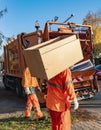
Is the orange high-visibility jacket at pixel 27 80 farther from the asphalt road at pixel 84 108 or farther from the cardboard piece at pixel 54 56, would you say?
the cardboard piece at pixel 54 56

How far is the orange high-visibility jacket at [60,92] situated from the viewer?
236 inches

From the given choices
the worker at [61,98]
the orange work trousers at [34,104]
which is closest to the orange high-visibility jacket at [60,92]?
the worker at [61,98]

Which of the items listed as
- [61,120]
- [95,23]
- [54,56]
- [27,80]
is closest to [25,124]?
[27,80]

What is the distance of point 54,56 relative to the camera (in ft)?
18.8

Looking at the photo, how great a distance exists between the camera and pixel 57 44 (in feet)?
19.2

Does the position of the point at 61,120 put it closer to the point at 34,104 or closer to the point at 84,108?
the point at 34,104

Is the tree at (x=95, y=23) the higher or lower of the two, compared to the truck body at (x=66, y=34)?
higher

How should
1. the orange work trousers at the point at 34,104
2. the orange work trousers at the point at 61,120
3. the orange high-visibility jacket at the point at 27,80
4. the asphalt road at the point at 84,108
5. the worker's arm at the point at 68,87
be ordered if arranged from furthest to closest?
the orange work trousers at the point at 34,104, the orange high-visibility jacket at the point at 27,80, the asphalt road at the point at 84,108, the orange work trousers at the point at 61,120, the worker's arm at the point at 68,87

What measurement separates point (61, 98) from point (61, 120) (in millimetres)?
386

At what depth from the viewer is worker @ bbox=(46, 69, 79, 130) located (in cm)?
599

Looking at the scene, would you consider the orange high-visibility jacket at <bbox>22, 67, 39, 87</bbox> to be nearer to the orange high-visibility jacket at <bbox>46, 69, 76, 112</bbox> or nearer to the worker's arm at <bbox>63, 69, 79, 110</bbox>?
the orange high-visibility jacket at <bbox>46, 69, 76, 112</bbox>

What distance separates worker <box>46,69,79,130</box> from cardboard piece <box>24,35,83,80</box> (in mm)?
259

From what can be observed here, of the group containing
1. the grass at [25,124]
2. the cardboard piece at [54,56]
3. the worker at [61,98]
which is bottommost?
the grass at [25,124]

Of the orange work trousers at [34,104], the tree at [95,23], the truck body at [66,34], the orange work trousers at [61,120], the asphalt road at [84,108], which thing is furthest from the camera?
the tree at [95,23]
